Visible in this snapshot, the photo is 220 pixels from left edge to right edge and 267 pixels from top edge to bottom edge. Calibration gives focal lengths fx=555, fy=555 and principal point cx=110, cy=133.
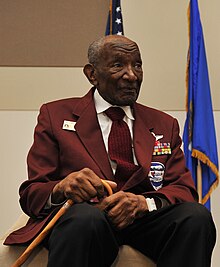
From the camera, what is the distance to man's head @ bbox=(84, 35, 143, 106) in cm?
213

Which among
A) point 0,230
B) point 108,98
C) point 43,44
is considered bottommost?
point 0,230

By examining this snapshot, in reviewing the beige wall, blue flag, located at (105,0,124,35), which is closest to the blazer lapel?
blue flag, located at (105,0,124,35)

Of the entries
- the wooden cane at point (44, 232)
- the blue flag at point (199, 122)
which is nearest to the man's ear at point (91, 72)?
the wooden cane at point (44, 232)

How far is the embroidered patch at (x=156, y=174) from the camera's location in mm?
2053

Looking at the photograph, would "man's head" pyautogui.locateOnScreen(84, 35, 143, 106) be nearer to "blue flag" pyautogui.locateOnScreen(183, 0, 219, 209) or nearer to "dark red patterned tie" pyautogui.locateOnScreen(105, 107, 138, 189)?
"dark red patterned tie" pyautogui.locateOnScreen(105, 107, 138, 189)

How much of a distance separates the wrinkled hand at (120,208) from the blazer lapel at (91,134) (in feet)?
0.71

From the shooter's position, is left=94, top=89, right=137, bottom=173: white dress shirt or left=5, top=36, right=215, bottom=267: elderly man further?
left=94, top=89, right=137, bottom=173: white dress shirt

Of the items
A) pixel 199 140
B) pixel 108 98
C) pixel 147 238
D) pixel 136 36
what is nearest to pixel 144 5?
pixel 136 36

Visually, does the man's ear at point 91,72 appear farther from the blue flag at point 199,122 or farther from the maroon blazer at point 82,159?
the blue flag at point 199,122

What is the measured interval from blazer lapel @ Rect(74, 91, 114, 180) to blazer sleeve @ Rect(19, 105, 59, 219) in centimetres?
11

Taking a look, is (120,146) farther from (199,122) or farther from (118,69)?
(199,122)

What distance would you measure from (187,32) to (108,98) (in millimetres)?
1564

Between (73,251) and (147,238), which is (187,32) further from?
(73,251)

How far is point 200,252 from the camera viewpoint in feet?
5.50
